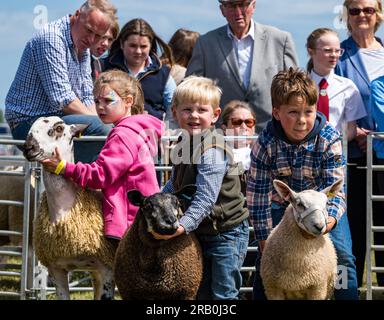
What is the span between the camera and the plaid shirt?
540cm

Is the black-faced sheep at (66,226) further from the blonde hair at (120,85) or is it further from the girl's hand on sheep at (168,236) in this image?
the girl's hand on sheep at (168,236)

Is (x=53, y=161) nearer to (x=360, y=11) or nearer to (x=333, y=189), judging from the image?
(x=333, y=189)

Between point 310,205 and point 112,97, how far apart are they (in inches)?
57.6

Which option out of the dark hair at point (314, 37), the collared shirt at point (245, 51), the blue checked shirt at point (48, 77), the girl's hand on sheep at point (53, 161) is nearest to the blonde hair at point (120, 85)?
the girl's hand on sheep at point (53, 161)

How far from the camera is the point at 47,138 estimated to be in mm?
5520

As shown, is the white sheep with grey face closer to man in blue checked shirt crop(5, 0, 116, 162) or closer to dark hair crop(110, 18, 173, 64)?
man in blue checked shirt crop(5, 0, 116, 162)

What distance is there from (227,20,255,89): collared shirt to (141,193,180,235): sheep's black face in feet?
8.22

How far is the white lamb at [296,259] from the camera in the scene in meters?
5.28

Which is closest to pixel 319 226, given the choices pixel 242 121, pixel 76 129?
pixel 76 129

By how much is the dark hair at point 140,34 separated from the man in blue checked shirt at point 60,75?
1.79 feet

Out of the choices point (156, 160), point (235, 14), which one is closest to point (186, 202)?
point (156, 160)

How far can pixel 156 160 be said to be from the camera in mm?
6902

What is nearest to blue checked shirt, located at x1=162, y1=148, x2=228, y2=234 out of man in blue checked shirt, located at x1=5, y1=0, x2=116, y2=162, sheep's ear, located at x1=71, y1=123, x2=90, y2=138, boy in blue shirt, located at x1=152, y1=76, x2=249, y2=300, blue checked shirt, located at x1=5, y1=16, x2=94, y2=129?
boy in blue shirt, located at x1=152, y1=76, x2=249, y2=300
